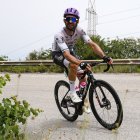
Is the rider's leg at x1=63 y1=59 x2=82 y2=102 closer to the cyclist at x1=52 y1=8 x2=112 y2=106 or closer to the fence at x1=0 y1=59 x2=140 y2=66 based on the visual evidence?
the cyclist at x1=52 y1=8 x2=112 y2=106

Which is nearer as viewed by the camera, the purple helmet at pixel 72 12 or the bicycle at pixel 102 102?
the bicycle at pixel 102 102

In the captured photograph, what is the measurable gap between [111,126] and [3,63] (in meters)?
16.0

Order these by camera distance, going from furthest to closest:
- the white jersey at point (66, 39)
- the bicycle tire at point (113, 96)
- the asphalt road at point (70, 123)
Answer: the white jersey at point (66, 39) → the bicycle tire at point (113, 96) → the asphalt road at point (70, 123)

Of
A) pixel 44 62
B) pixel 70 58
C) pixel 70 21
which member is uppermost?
pixel 44 62

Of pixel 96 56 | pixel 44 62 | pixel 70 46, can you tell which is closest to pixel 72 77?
pixel 70 46

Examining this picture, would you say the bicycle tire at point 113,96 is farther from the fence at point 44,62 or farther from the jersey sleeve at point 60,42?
the fence at point 44,62

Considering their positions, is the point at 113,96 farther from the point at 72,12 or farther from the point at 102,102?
the point at 72,12

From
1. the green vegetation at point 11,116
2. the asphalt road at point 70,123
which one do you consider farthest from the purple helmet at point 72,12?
the green vegetation at point 11,116

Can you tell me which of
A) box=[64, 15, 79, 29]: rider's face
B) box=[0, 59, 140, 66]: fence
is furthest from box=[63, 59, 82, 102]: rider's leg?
box=[0, 59, 140, 66]: fence

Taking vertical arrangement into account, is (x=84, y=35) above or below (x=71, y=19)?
below

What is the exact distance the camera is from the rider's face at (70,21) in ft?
25.6

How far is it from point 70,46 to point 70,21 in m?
0.57

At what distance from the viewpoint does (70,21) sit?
784 cm

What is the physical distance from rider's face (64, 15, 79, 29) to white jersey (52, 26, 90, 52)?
20 cm
